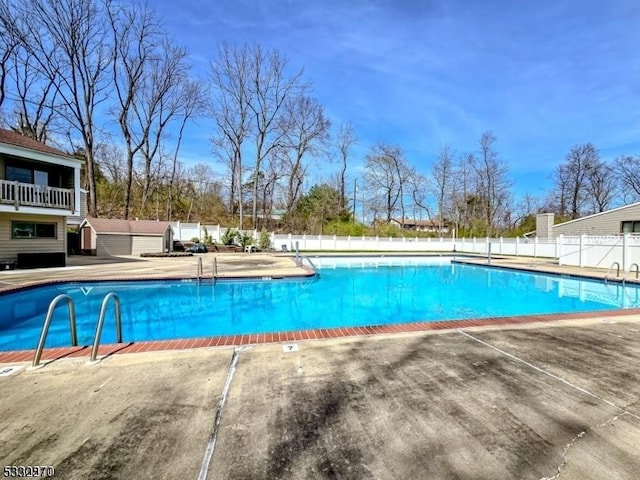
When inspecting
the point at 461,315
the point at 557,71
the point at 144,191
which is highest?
the point at 557,71

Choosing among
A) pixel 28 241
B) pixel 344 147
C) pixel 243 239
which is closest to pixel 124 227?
pixel 28 241

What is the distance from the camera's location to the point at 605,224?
65.0 feet

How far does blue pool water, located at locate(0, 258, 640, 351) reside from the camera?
6434 millimetres

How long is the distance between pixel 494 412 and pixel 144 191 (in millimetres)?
31186

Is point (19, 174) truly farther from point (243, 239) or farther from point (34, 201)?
point (243, 239)

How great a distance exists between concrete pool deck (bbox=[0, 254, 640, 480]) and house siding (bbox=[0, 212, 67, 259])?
12.5 metres

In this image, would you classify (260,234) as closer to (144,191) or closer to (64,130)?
(144,191)

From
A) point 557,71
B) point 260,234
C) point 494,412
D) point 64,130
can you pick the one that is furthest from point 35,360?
point 64,130

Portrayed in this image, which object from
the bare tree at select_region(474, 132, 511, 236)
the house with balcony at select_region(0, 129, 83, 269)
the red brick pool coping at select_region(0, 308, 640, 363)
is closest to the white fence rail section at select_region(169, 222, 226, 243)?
the house with balcony at select_region(0, 129, 83, 269)

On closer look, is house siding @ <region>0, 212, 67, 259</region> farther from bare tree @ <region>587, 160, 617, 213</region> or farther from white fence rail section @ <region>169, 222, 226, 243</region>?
bare tree @ <region>587, 160, 617, 213</region>

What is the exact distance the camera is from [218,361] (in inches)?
135

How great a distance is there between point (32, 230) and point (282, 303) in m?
11.6

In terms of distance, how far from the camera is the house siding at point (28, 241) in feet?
40.5

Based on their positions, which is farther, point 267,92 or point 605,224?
point 267,92
